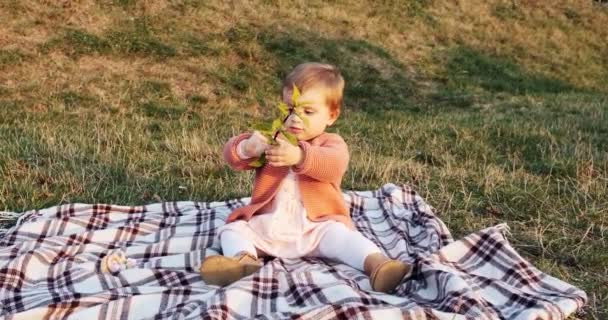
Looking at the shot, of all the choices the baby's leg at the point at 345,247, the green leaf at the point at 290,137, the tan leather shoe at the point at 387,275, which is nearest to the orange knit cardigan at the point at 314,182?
the baby's leg at the point at 345,247

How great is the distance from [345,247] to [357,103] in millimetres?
10227

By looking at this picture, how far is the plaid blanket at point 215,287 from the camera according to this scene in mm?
2986

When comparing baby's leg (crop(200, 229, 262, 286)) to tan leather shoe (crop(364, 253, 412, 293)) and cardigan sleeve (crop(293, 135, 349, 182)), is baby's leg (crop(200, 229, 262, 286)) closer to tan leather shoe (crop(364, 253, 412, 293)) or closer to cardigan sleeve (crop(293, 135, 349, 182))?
cardigan sleeve (crop(293, 135, 349, 182))

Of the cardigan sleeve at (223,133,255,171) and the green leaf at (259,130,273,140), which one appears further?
the cardigan sleeve at (223,133,255,171)

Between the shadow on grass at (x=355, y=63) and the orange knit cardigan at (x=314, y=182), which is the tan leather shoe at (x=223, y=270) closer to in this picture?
the orange knit cardigan at (x=314, y=182)

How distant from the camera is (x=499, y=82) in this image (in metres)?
16.1

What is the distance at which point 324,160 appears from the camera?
3.67 metres

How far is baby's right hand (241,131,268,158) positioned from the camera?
360 cm

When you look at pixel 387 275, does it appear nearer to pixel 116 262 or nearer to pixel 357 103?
pixel 116 262

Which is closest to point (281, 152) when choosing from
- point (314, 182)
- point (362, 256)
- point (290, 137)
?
point (290, 137)

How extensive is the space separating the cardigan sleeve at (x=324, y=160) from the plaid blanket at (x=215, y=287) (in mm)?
506

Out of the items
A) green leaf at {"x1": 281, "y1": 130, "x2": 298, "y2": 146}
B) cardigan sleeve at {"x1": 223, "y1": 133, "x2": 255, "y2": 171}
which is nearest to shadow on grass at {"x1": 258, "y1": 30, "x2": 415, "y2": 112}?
cardigan sleeve at {"x1": 223, "y1": 133, "x2": 255, "y2": 171}

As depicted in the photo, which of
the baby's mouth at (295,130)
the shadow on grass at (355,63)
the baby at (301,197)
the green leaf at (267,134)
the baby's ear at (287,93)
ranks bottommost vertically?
the shadow on grass at (355,63)

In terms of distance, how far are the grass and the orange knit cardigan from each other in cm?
115
